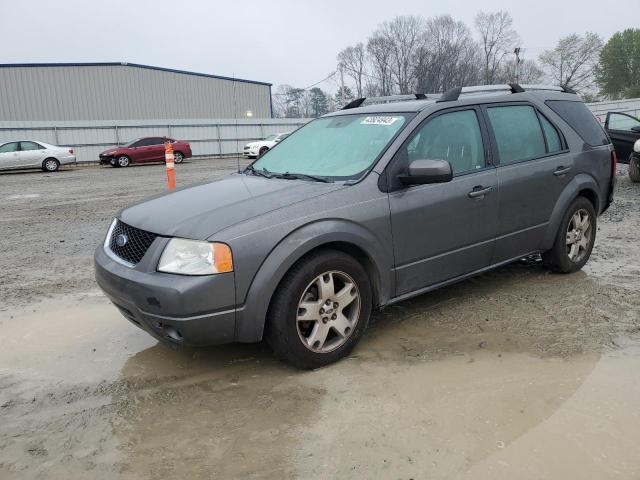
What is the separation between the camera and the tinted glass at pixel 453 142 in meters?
3.96

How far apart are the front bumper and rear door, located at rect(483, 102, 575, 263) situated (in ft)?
7.91

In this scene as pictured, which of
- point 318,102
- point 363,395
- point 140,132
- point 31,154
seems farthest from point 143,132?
point 318,102

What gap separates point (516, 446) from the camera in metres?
2.58

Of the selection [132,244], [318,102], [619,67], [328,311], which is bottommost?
[328,311]

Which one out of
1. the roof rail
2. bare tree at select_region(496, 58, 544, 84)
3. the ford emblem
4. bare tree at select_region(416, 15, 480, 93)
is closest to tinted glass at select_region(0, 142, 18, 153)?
the roof rail

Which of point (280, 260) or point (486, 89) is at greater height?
point (486, 89)

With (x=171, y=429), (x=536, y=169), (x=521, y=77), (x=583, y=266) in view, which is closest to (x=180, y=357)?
(x=171, y=429)

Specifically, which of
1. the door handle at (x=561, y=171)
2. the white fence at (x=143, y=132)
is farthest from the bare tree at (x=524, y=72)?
the door handle at (x=561, y=171)

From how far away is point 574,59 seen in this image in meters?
74.7

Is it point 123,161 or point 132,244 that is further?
point 123,161

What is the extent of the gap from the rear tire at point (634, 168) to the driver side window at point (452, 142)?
848 cm

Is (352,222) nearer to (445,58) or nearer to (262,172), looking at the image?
(262,172)

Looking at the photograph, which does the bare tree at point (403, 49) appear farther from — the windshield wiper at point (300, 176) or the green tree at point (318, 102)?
the windshield wiper at point (300, 176)

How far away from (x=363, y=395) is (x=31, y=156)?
73.2 feet
